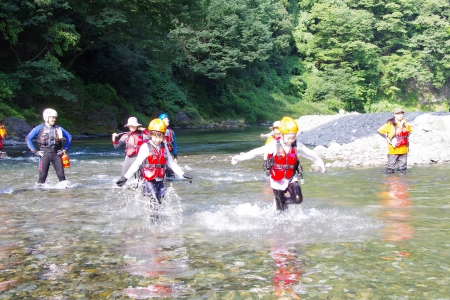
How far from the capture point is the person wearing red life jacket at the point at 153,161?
8586 millimetres

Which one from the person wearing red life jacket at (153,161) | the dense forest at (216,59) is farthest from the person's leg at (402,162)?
the dense forest at (216,59)

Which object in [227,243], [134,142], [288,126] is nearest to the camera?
[227,243]

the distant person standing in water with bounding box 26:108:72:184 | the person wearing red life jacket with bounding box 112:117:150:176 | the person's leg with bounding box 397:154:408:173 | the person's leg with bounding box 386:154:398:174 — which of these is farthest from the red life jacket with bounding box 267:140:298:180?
the person's leg with bounding box 397:154:408:173

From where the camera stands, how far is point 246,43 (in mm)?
55125

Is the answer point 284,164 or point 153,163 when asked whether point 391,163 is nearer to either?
point 284,164

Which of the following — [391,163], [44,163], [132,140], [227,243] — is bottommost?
[227,243]

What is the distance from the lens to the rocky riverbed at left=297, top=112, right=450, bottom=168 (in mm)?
17625

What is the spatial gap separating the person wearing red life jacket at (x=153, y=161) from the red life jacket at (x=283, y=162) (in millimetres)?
1466

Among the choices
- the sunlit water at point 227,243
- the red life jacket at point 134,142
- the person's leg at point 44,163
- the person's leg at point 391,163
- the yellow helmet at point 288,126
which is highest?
Answer: the yellow helmet at point 288,126

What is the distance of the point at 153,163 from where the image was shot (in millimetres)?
8664

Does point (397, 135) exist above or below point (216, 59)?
below

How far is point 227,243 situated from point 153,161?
2.09m

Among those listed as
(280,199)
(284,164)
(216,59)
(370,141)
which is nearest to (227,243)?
(280,199)

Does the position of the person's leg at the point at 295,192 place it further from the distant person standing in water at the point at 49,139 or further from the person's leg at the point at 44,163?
the person's leg at the point at 44,163
